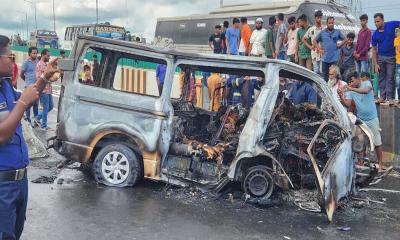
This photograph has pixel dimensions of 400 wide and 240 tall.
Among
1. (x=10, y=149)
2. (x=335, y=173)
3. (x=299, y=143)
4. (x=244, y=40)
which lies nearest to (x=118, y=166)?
(x=299, y=143)

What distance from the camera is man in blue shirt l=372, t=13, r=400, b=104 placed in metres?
10.0

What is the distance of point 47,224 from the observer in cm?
527

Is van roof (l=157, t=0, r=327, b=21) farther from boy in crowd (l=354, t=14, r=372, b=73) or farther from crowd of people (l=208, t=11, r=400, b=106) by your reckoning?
boy in crowd (l=354, t=14, r=372, b=73)

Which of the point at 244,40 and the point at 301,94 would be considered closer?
the point at 301,94

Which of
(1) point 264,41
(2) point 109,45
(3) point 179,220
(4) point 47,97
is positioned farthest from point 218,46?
(3) point 179,220

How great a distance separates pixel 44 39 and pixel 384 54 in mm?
40614

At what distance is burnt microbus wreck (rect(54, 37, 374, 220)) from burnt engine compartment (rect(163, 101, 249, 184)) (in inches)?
0.5

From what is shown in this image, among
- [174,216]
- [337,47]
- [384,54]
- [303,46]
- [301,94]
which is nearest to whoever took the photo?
[174,216]

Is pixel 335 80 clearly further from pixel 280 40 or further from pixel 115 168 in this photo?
pixel 115 168

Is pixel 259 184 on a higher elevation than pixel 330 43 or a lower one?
lower

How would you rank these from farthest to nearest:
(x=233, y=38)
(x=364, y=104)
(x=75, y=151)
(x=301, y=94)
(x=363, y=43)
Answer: (x=233, y=38) → (x=363, y=43) → (x=364, y=104) → (x=301, y=94) → (x=75, y=151)

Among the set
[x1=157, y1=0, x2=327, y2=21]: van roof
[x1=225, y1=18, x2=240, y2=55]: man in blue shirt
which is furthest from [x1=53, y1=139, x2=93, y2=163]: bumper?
[x1=157, y1=0, x2=327, y2=21]: van roof

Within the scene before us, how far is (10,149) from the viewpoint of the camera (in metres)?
3.13

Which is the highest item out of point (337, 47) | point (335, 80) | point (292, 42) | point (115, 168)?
point (292, 42)
